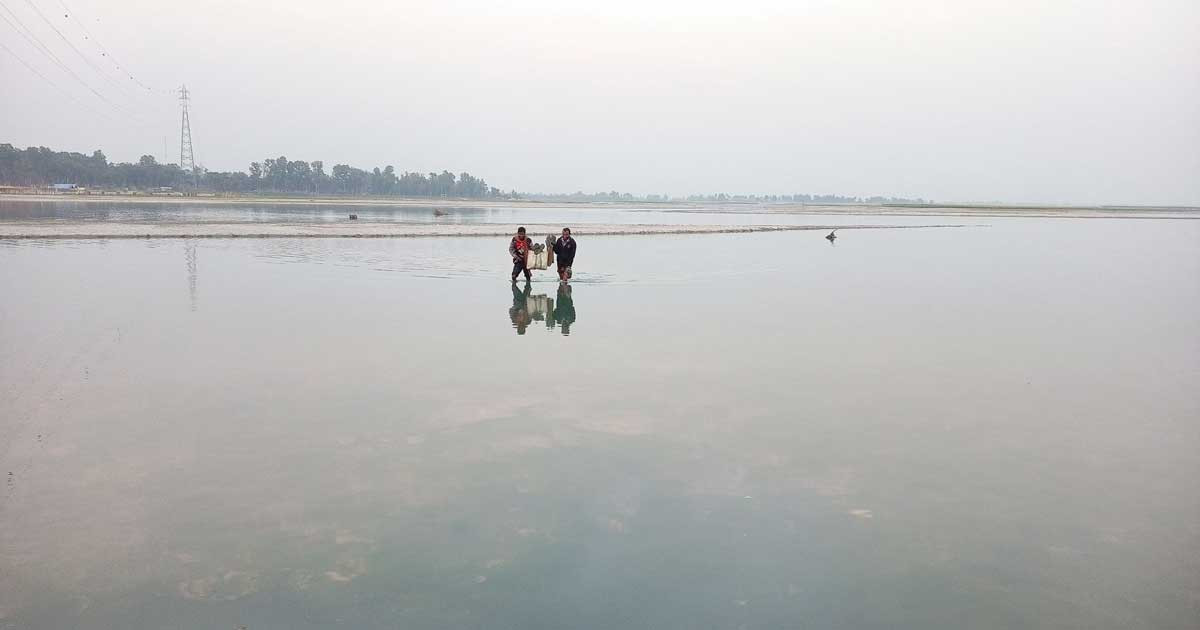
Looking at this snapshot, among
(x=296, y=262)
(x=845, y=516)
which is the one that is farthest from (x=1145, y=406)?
(x=296, y=262)

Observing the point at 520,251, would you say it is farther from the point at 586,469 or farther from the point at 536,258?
the point at 586,469

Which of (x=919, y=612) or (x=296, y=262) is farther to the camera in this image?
(x=296, y=262)

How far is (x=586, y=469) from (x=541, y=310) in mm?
9243

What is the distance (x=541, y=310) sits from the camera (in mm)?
15906

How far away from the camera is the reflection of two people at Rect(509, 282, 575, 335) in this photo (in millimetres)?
14375

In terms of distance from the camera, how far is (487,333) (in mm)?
13195

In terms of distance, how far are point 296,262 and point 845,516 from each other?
22061mm

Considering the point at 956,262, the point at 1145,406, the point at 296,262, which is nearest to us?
the point at 1145,406

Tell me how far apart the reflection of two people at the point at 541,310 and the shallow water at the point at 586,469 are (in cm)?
19

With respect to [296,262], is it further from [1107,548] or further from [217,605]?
[1107,548]

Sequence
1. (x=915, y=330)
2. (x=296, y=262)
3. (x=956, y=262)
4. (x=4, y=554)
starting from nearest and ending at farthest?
(x=4, y=554) < (x=915, y=330) < (x=296, y=262) < (x=956, y=262)

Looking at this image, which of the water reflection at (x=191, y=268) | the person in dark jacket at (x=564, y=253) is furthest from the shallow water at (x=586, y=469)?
the person in dark jacket at (x=564, y=253)

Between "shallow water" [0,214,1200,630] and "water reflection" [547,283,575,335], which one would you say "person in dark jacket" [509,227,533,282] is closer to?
"water reflection" [547,283,575,335]

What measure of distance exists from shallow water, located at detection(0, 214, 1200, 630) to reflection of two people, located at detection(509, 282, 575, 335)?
0.19m
